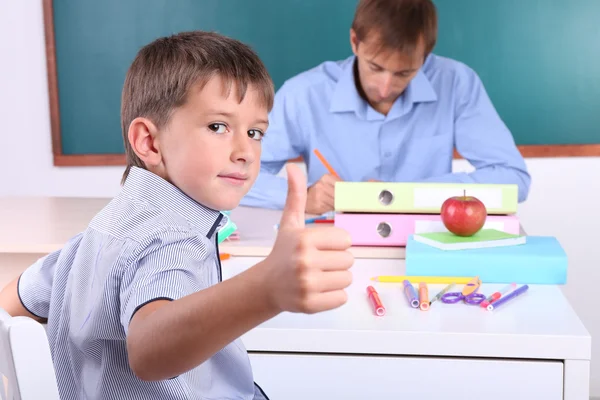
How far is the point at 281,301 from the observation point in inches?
27.9

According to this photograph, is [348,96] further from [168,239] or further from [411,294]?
[168,239]

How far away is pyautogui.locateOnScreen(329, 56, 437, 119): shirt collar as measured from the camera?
2.57m

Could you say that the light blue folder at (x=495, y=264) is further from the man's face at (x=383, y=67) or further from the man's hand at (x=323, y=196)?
the man's face at (x=383, y=67)

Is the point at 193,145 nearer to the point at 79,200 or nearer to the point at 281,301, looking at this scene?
the point at 281,301

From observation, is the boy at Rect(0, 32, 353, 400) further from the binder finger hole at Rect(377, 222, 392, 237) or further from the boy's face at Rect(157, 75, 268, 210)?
the binder finger hole at Rect(377, 222, 392, 237)

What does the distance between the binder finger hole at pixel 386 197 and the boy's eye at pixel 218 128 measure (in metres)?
0.81

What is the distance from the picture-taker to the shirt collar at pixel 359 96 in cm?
257

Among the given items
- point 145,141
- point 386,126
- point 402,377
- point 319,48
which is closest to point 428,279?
point 402,377

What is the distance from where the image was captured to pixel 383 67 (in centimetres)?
229

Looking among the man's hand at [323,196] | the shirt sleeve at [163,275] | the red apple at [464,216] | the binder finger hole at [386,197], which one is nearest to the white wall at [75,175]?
the man's hand at [323,196]

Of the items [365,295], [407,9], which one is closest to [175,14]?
[407,9]

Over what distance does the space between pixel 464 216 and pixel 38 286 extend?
821 mm

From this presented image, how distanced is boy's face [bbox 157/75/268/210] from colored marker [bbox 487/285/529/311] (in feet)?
1.74

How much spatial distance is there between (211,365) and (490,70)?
2438 millimetres
